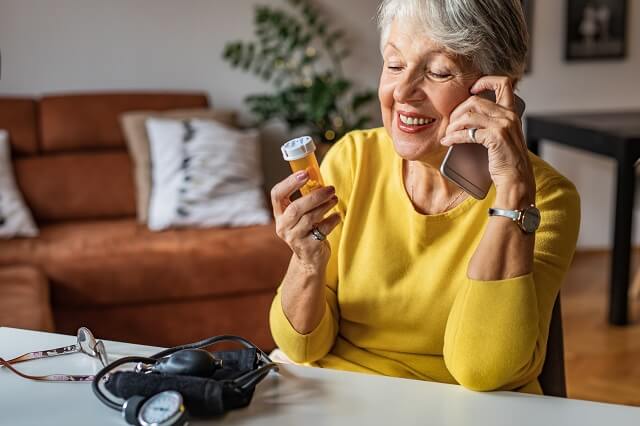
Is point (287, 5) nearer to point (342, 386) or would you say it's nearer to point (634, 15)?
point (634, 15)

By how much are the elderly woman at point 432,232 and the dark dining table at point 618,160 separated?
198 cm

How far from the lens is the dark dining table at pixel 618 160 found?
3.29 metres

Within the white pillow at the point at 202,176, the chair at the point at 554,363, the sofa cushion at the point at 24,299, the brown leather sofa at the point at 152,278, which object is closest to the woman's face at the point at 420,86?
the chair at the point at 554,363

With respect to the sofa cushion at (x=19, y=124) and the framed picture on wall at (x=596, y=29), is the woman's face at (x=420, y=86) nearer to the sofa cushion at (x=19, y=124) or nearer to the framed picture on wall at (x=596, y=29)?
the sofa cushion at (x=19, y=124)

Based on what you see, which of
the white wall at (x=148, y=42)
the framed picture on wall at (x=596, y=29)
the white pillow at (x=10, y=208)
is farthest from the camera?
the framed picture on wall at (x=596, y=29)

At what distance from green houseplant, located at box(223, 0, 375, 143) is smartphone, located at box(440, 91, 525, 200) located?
2.45m

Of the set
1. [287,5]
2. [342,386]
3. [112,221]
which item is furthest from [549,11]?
[342,386]

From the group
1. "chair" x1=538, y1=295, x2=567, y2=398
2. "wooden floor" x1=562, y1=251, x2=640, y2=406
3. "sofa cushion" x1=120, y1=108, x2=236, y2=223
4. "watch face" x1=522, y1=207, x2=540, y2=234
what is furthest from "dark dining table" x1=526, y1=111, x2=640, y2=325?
"watch face" x1=522, y1=207, x2=540, y2=234

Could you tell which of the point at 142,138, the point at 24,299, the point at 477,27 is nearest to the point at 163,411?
the point at 477,27

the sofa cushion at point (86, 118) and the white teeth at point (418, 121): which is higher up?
the white teeth at point (418, 121)

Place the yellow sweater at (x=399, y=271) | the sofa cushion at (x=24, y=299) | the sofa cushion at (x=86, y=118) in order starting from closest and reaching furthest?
the yellow sweater at (x=399, y=271) < the sofa cushion at (x=24, y=299) < the sofa cushion at (x=86, y=118)

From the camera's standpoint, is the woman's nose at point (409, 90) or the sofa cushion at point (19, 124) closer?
the woman's nose at point (409, 90)

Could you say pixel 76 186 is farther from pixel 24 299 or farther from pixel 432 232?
pixel 432 232

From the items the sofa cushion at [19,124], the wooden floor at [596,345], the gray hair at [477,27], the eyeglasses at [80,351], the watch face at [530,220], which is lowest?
the wooden floor at [596,345]
